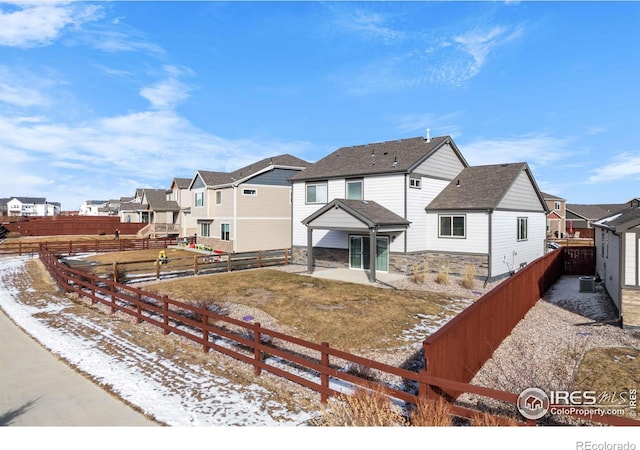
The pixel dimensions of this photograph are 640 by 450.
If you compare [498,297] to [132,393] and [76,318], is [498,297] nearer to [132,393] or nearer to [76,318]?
[132,393]

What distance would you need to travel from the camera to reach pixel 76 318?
13367 mm

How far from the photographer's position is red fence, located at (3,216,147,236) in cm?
5281

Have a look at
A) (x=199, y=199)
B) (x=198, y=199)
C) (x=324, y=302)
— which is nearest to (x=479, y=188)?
(x=324, y=302)

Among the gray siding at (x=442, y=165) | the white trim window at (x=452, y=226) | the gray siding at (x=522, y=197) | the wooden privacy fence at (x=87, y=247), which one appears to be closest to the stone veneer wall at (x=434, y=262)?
the white trim window at (x=452, y=226)

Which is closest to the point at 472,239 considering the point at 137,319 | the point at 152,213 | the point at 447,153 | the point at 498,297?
the point at 447,153

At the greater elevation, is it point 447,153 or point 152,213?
point 447,153

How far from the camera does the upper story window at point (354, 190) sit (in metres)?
24.7

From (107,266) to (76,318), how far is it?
48.7 ft

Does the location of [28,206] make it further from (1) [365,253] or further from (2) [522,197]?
(2) [522,197]

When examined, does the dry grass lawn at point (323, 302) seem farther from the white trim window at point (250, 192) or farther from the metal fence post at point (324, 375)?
the white trim window at point (250, 192)

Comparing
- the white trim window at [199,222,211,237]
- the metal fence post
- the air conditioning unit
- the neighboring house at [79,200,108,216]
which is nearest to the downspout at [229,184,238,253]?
the white trim window at [199,222,211,237]

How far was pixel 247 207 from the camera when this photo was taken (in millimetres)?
33719

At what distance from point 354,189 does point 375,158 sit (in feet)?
8.98
